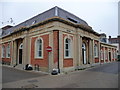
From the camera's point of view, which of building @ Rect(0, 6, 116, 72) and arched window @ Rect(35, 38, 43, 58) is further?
arched window @ Rect(35, 38, 43, 58)

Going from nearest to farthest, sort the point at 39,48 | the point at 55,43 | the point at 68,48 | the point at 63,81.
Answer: the point at 63,81 < the point at 55,43 < the point at 68,48 < the point at 39,48

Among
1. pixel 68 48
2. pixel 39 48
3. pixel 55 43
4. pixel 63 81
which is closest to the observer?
pixel 63 81

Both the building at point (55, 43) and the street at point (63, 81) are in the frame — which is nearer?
the street at point (63, 81)

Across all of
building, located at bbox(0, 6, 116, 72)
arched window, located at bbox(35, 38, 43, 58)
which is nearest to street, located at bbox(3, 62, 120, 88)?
building, located at bbox(0, 6, 116, 72)

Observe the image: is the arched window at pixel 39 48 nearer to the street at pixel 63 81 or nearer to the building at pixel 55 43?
the building at pixel 55 43

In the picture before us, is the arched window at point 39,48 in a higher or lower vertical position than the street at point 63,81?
higher

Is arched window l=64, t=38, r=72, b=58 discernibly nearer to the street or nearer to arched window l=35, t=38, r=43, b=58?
arched window l=35, t=38, r=43, b=58

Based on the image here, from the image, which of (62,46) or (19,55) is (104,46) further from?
(19,55)

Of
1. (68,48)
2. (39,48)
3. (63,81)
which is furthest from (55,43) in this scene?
(63,81)

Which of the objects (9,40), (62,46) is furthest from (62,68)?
(9,40)

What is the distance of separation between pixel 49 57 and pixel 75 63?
3.76 metres

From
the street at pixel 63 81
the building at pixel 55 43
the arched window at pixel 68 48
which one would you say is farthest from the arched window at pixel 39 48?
the street at pixel 63 81

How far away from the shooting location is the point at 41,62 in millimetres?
12641

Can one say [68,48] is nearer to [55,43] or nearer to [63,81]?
[55,43]
